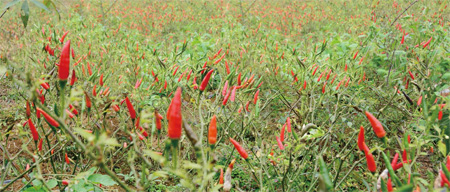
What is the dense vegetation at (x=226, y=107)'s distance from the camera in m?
1.01

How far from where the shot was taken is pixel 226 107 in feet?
10.9

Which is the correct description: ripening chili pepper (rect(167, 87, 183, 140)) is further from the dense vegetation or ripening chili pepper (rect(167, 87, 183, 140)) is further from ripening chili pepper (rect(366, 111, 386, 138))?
ripening chili pepper (rect(366, 111, 386, 138))

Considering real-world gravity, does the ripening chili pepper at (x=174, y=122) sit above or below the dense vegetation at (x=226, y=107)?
above

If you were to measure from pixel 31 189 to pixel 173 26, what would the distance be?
6.92m

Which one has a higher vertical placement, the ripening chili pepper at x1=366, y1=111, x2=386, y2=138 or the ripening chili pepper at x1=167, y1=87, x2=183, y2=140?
the ripening chili pepper at x1=167, y1=87, x2=183, y2=140

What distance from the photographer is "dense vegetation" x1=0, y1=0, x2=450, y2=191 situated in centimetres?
101

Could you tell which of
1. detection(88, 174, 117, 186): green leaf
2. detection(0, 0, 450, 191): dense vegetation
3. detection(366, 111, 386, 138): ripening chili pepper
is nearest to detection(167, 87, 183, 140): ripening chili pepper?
detection(0, 0, 450, 191): dense vegetation

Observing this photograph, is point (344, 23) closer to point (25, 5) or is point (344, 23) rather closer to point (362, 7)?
point (362, 7)

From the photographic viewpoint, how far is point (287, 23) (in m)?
7.68

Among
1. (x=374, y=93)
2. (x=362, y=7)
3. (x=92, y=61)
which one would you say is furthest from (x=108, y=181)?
(x=362, y=7)

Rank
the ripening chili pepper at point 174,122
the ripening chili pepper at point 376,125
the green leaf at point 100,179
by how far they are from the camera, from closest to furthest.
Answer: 1. the ripening chili pepper at point 174,122
2. the ripening chili pepper at point 376,125
3. the green leaf at point 100,179

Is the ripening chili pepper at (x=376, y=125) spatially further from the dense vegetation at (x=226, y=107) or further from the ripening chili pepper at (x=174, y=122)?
the ripening chili pepper at (x=174, y=122)

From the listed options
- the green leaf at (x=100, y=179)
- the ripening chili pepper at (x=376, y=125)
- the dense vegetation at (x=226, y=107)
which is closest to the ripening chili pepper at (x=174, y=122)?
the dense vegetation at (x=226, y=107)

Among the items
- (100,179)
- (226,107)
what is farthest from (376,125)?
(226,107)
